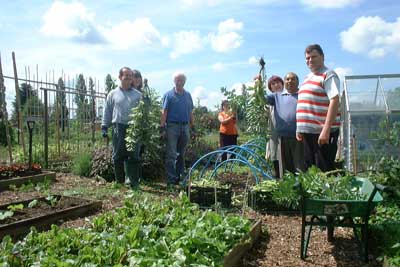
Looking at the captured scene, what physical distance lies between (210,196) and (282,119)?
55.6 inches

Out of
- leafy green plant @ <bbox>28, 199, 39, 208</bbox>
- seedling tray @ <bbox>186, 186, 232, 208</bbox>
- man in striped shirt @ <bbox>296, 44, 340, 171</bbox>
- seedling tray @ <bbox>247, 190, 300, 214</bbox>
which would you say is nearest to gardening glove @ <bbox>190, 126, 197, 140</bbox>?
seedling tray @ <bbox>186, 186, 232, 208</bbox>

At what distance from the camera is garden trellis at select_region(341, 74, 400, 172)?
25.6 ft

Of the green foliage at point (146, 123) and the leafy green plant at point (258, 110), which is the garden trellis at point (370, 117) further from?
the green foliage at point (146, 123)

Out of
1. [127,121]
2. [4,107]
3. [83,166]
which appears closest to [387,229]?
[127,121]

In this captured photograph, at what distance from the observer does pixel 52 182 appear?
7.39 metres

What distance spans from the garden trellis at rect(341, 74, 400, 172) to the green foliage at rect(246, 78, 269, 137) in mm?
2034

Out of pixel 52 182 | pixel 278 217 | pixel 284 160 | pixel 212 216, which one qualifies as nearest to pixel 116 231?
pixel 212 216

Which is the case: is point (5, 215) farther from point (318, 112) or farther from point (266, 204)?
point (318, 112)

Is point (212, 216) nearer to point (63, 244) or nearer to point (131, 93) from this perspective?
point (63, 244)

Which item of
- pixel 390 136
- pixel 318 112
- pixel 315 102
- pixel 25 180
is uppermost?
pixel 315 102

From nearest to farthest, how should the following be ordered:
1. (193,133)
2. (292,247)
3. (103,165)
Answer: (292,247) < (103,165) < (193,133)

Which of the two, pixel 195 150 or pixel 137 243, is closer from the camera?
pixel 137 243

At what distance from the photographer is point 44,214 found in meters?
4.65

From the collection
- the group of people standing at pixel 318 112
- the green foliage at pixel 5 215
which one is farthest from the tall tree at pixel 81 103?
the group of people standing at pixel 318 112
